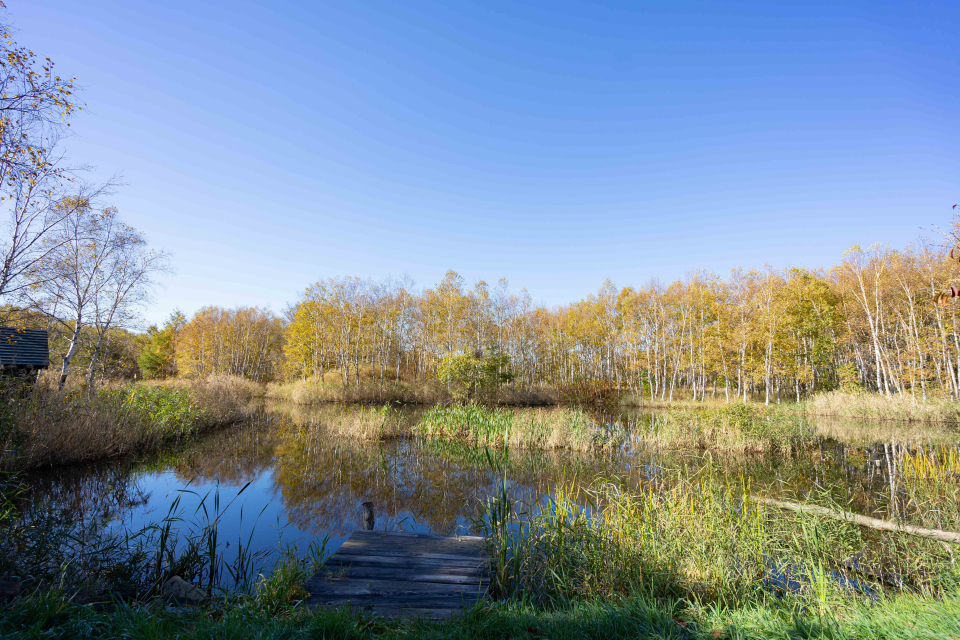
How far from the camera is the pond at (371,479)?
6742mm

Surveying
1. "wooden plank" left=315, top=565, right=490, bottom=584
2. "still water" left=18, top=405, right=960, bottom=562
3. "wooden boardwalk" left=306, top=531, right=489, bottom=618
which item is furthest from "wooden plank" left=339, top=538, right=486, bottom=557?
"still water" left=18, top=405, right=960, bottom=562

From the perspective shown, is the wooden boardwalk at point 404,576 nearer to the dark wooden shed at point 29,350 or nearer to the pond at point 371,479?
the pond at point 371,479

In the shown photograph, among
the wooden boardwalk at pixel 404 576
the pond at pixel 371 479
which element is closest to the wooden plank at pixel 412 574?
the wooden boardwalk at pixel 404 576

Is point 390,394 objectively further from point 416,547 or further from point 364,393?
point 416,547

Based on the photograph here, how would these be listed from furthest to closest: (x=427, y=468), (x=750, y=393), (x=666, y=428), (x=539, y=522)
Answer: (x=750, y=393) < (x=666, y=428) < (x=427, y=468) < (x=539, y=522)

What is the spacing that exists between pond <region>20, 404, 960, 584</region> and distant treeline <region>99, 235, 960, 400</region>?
42.6 ft

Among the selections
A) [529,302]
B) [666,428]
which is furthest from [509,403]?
Result: [666,428]

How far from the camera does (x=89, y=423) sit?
970cm

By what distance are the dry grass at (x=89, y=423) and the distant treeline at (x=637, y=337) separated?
1450 cm

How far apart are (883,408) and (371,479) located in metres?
24.5

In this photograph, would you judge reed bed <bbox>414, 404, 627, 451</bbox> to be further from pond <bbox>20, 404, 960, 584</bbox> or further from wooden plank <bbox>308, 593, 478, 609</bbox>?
wooden plank <bbox>308, 593, 478, 609</bbox>

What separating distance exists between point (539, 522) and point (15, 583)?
16.0 ft

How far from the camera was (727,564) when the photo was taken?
13.5 feet

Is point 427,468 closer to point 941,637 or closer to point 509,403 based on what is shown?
point 941,637
